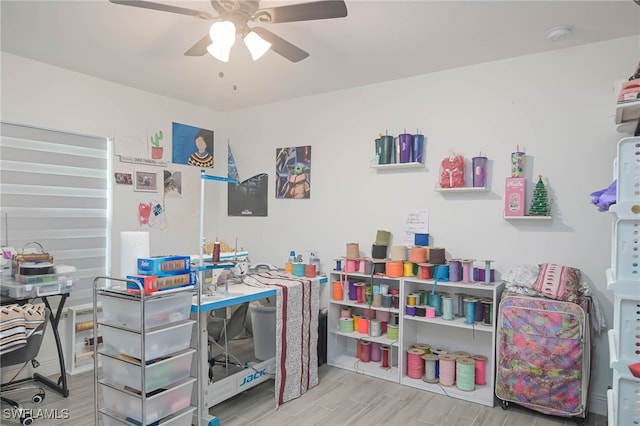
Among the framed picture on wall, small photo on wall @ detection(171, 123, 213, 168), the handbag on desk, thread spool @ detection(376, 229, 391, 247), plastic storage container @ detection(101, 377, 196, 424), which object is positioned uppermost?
small photo on wall @ detection(171, 123, 213, 168)

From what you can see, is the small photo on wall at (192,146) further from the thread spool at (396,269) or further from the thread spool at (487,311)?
the thread spool at (487,311)

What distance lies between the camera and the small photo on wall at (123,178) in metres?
3.93

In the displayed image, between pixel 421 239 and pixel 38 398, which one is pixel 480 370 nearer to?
pixel 421 239

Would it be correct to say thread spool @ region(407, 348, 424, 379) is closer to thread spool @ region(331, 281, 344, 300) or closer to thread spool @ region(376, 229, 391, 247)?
thread spool @ region(331, 281, 344, 300)

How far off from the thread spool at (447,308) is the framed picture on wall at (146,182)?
9.99 ft

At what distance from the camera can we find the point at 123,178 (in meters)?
3.98

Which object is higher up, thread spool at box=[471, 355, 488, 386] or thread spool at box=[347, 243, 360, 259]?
thread spool at box=[347, 243, 360, 259]

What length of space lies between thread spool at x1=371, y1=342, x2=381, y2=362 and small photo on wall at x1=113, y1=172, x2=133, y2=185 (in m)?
2.81

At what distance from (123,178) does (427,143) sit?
2.90m

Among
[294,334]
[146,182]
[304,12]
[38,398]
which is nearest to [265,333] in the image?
[294,334]

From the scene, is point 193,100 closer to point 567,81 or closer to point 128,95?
point 128,95

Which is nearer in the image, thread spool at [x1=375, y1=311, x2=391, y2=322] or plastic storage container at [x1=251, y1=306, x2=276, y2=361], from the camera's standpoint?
plastic storage container at [x1=251, y1=306, x2=276, y2=361]

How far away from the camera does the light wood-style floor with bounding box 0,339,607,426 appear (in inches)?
107

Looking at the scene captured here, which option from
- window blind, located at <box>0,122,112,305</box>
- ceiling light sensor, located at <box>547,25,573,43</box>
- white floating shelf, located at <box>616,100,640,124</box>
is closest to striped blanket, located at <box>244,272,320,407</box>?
window blind, located at <box>0,122,112,305</box>
